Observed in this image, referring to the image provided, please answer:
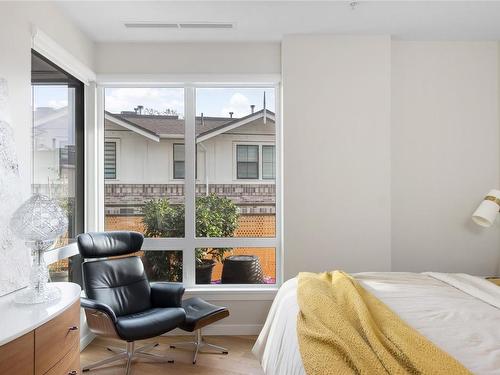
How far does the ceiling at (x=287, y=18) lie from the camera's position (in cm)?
292

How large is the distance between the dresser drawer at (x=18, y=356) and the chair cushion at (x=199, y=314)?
1.36 m

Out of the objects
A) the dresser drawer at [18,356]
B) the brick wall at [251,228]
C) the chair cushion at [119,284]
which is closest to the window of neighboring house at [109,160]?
the brick wall at [251,228]

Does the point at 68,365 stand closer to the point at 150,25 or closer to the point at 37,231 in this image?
the point at 37,231

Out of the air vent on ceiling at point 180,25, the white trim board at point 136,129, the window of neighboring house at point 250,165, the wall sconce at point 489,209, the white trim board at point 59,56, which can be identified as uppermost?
the air vent on ceiling at point 180,25

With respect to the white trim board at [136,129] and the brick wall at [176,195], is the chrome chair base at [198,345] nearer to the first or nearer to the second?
the brick wall at [176,195]

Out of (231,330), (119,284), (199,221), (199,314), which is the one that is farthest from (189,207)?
(231,330)

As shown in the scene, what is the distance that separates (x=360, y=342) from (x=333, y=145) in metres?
2.23

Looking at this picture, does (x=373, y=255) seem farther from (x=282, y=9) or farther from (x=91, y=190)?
(x=91, y=190)

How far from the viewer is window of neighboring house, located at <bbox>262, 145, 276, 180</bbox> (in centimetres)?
380

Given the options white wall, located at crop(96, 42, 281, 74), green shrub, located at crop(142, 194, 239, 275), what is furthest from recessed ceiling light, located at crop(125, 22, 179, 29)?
green shrub, located at crop(142, 194, 239, 275)

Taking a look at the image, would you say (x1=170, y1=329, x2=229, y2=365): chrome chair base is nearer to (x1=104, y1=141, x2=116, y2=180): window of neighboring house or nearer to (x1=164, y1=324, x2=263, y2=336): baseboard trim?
(x1=164, y1=324, x2=263, y2=336): baseboard trim

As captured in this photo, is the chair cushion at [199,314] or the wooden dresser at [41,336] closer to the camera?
the wooden dresser at [41,336]

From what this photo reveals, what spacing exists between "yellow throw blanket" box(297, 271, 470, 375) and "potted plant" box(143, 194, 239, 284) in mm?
1811

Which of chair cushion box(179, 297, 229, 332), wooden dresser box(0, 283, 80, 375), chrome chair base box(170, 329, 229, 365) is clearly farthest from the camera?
chrome chair base box(170, 329, 229, 365)
